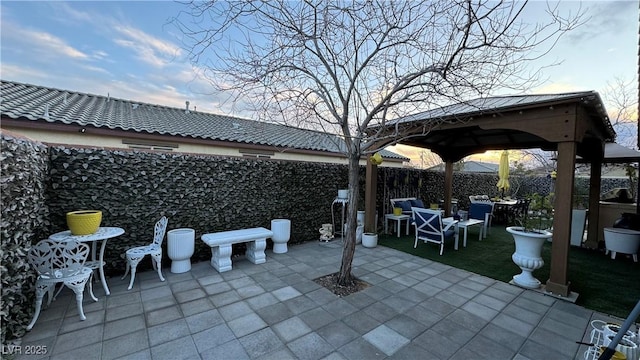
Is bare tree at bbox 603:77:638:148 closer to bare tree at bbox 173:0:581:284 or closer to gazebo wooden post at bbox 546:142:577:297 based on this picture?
gazebo wooden post at bbox 546:142:577:297

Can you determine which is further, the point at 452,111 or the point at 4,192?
the point at 452,111

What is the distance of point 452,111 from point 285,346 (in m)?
4.61

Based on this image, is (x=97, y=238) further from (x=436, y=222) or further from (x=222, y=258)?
(x=436, y=222)

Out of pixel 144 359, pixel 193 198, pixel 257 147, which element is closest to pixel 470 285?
pixel 144 359

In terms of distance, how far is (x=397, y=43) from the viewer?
140 inches

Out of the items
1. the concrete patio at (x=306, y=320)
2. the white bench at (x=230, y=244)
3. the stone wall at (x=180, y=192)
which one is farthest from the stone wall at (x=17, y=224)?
the white bench at (x=230, y=244)

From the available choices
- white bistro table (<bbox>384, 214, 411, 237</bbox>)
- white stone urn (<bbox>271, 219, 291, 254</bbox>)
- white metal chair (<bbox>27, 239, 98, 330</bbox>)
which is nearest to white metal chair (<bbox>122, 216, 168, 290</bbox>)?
white metal chair (<bbox>27, 239, 98, 330</bbox>)

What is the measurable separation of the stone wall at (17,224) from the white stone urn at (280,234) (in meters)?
3.28

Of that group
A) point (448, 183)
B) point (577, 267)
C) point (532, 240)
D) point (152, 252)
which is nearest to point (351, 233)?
point (532, 240)

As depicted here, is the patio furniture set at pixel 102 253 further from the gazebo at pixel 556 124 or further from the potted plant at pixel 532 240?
the potted plant at pixel 532 240

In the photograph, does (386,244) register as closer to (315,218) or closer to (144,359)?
(315,218)

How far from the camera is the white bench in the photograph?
13.6ft

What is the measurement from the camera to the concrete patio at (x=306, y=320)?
2.29 metres

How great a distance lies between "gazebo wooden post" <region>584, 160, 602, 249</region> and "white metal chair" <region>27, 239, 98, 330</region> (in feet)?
32.6
